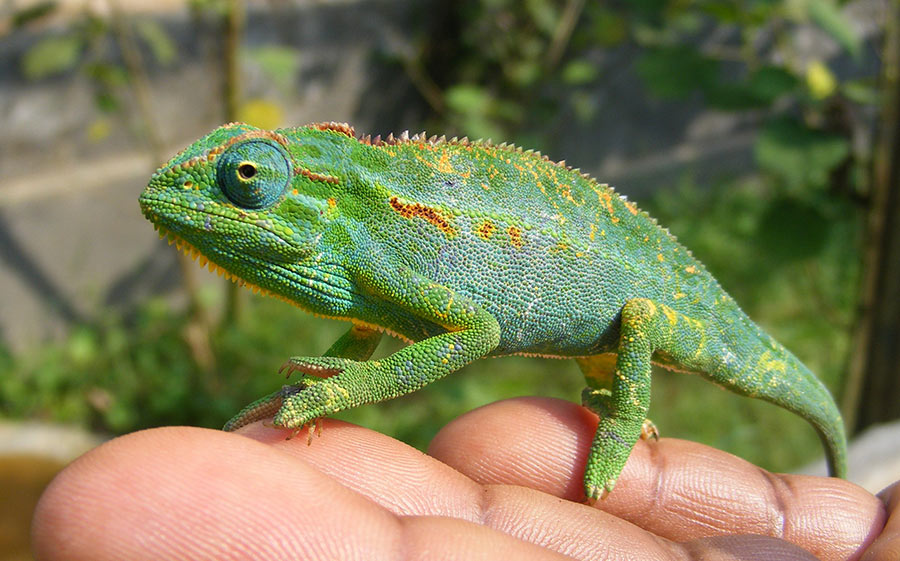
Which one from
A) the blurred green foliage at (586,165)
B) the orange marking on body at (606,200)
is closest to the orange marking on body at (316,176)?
the orange marking on body at (606,200)

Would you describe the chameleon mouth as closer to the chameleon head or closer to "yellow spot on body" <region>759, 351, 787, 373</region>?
the chameleon head

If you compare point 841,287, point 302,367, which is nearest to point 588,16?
point 841,287

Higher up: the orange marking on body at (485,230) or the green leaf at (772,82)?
the green leaf at (772,82)

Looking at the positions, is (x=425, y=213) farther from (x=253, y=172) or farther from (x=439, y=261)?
(x=253, y=172)

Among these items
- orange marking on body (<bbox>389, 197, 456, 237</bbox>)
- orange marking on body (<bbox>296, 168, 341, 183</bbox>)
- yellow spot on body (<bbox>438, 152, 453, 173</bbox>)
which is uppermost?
yellow spot on body (<bbox>438, 152, 453, 173</bbox>)

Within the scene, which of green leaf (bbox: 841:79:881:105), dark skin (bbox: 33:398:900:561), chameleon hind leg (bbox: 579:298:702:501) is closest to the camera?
dark skin (bbox: 33:398:900:561)

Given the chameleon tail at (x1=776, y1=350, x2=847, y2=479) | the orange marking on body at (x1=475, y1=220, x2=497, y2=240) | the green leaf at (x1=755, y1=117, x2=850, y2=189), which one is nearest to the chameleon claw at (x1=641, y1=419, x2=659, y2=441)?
the chameleon tail at (x1=776, y1=350, x2=847, y2=479)

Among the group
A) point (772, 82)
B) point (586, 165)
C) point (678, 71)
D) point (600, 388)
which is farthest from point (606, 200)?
point (586, 165)

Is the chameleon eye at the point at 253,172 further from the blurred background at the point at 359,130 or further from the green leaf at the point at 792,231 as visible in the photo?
the green leaf at the point at 792,231

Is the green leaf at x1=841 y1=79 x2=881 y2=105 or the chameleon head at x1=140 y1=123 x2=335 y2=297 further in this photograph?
the green leaf at x1=841 y1=79 x2=881 y2=105
